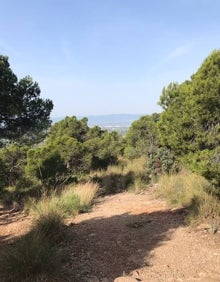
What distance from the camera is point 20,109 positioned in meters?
5.84

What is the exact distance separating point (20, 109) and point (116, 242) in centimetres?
278

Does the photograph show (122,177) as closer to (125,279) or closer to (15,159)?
(15,159)

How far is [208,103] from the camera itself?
5.75m

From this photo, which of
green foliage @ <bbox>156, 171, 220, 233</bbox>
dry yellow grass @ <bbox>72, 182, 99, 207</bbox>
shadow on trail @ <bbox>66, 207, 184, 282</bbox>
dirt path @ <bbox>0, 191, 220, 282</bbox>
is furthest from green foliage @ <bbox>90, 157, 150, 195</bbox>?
shadow on trail @ <bbox>66, 207, 184, 282</bbox>

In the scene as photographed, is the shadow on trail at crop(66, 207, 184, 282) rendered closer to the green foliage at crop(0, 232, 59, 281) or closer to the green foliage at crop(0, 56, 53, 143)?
the green foliage at crop(0, 232, 59, 281)

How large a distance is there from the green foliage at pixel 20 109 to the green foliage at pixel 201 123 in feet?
7.83

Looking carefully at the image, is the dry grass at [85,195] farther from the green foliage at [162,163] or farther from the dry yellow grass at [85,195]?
the green foliage at [162,163]

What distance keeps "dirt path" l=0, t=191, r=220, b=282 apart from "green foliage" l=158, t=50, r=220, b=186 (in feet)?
3.97

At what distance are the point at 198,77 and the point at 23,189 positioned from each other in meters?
7.49

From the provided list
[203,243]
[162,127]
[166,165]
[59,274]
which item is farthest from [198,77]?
[166,165]

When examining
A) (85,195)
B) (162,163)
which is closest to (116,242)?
(85,195)

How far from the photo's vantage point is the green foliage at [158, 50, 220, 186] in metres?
5.68

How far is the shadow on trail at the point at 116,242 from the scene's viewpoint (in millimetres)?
4958

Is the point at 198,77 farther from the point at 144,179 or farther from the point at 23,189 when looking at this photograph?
the point at 23,189
